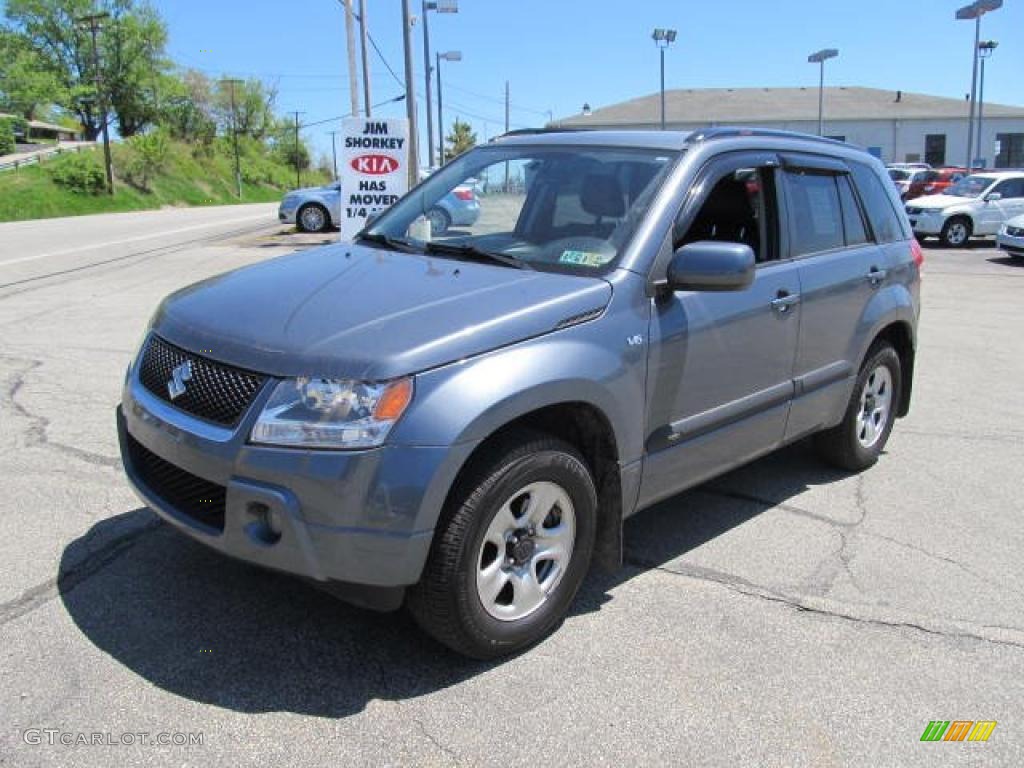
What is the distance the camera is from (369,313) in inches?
121

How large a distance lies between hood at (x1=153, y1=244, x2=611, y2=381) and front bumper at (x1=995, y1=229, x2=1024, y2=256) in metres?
17.2

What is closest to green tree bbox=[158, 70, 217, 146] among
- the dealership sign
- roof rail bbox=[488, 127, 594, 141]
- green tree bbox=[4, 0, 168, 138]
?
green tree bbox=[4, 0, 168, 138]

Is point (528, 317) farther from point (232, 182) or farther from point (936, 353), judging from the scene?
point (232, 182)

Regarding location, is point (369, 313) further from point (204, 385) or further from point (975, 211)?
point (975, 211)

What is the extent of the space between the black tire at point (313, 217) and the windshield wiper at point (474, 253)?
1995cm

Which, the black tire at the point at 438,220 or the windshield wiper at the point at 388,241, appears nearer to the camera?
the windshield wiper at the point at 388,241

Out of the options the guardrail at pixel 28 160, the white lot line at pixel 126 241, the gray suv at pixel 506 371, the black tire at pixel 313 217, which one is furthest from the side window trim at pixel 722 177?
the guardrail at pixel 28 160

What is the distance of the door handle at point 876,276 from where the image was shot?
491cm

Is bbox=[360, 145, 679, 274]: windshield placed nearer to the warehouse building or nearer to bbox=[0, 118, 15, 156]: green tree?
the warehouse building

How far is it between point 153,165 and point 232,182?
1439 cm

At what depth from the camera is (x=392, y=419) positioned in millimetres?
2760

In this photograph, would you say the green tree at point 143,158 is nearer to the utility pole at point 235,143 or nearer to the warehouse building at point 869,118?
the utility pole at point 235,143

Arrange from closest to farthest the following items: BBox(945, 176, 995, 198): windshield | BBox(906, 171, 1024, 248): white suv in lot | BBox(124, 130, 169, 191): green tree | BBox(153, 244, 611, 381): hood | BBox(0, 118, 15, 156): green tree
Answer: BBox(153, 244, 611, 381): hood
BBox(906, 171, 1024, 248): white suv in lot
BBox(945, 176, 995, 198): windshield
BBox(124, 130, 169, 191): green tree
BBox(0, 118, 15, 156): green tree

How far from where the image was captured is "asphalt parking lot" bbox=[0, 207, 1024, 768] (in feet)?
9.12
